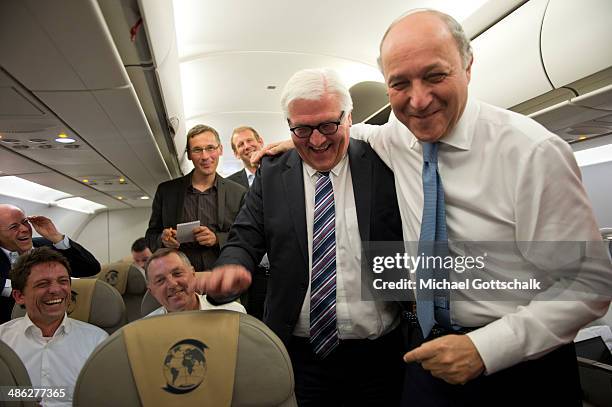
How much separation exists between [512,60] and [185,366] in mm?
2743

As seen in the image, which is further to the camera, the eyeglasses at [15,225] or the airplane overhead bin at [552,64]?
the eyeglasses at [15,225]

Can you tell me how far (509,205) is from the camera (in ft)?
3.57

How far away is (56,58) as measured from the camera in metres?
2.05

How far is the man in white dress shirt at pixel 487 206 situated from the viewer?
0.98 metres

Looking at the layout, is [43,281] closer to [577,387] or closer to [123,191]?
[577,387]

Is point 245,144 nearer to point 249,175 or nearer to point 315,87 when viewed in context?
point 249,175

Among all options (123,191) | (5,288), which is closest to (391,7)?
(5,288)

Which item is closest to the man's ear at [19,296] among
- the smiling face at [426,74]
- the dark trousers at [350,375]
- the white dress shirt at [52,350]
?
the white dress shirt at [52,350]

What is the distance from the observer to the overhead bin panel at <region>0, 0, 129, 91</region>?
1.56 m

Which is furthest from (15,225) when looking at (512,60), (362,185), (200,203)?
(512,60)

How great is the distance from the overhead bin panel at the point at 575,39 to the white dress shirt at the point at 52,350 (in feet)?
11.0

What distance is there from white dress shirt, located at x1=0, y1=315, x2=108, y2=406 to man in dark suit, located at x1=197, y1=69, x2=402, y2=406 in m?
1.62

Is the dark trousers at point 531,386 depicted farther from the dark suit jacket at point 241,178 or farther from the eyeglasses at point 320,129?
the dark suit jacket at point 241,178

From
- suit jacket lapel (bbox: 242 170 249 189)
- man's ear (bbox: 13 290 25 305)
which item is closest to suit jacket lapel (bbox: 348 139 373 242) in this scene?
suit jacket lapel (bbox: 242 170 249 189)
